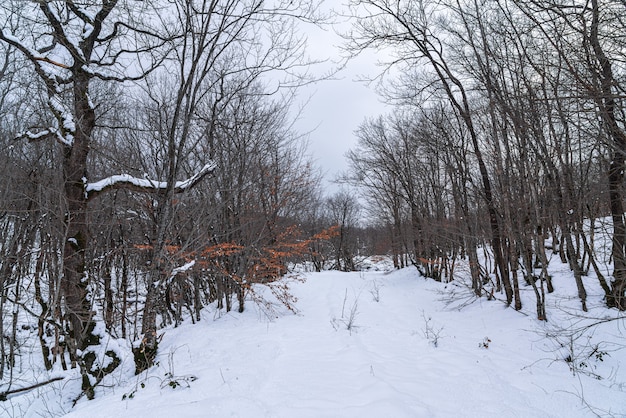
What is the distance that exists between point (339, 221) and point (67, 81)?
25.7m

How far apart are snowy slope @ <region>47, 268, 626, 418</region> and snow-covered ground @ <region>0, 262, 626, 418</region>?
2 centimetres

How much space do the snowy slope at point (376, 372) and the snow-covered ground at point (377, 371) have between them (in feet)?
0.07

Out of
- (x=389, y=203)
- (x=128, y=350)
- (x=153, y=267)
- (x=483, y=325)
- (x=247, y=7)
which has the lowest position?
(x=483, y=325)

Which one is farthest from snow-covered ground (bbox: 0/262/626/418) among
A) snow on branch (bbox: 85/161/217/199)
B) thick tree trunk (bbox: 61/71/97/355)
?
snow on branch (bbox: 85/161/217/199)

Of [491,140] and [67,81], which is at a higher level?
[67,81]

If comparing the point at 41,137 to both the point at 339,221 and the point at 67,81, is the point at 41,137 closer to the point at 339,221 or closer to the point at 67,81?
the point at 67,81

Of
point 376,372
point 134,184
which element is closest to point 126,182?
point 134,184

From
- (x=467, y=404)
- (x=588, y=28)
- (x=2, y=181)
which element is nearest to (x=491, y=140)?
(x=588, y=28)

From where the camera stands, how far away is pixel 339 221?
30.1 m

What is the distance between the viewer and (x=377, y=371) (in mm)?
4113

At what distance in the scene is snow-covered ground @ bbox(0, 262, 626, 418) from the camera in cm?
323

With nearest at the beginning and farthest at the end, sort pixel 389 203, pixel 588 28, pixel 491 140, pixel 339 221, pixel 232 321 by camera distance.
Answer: pixel 588 28 < pixel 491 140 < pixel 232 321 < pixel 389 203 < pixel 339 221

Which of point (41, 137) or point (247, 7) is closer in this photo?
point (247, 7)

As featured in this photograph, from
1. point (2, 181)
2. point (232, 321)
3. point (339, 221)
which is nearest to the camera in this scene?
point (2, 181)
